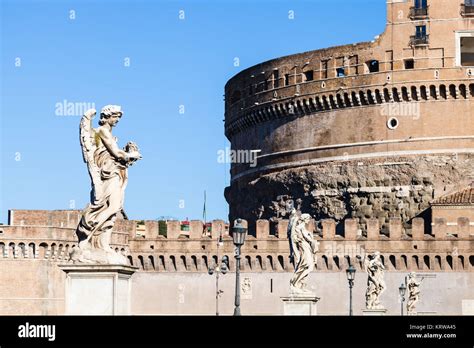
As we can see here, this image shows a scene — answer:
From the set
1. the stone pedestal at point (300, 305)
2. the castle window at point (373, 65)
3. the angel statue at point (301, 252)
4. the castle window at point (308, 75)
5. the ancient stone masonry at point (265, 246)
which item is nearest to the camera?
the stone pedestal at point (300, 305)

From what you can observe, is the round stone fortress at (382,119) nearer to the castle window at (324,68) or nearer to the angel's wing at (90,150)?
the castle window at (324,68)

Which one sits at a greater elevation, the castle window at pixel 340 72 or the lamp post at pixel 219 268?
the castle window at pixel 340 72

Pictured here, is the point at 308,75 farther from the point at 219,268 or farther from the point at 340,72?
the point at 219,268

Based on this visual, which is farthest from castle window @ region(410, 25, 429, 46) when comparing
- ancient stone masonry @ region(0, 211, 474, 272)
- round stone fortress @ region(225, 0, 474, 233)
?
ancient stone masonry @ region(0, 211, 474, 272)

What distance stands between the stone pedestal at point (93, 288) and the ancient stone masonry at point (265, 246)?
39641 mm

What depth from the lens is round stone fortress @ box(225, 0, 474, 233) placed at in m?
54.2

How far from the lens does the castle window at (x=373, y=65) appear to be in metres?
56.2

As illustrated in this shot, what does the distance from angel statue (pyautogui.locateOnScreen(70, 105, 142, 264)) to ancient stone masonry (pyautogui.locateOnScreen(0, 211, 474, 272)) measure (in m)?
39.4

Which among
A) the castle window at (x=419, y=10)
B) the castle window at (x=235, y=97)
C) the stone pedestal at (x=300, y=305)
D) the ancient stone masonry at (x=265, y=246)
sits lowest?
the stone pedestal at (x=300, y=305)

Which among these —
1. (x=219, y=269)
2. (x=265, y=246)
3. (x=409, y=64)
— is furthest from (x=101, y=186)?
(x=409, y=64)

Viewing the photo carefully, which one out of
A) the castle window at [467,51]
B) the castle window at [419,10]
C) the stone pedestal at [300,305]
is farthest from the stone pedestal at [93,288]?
the castle window at [467,51]
